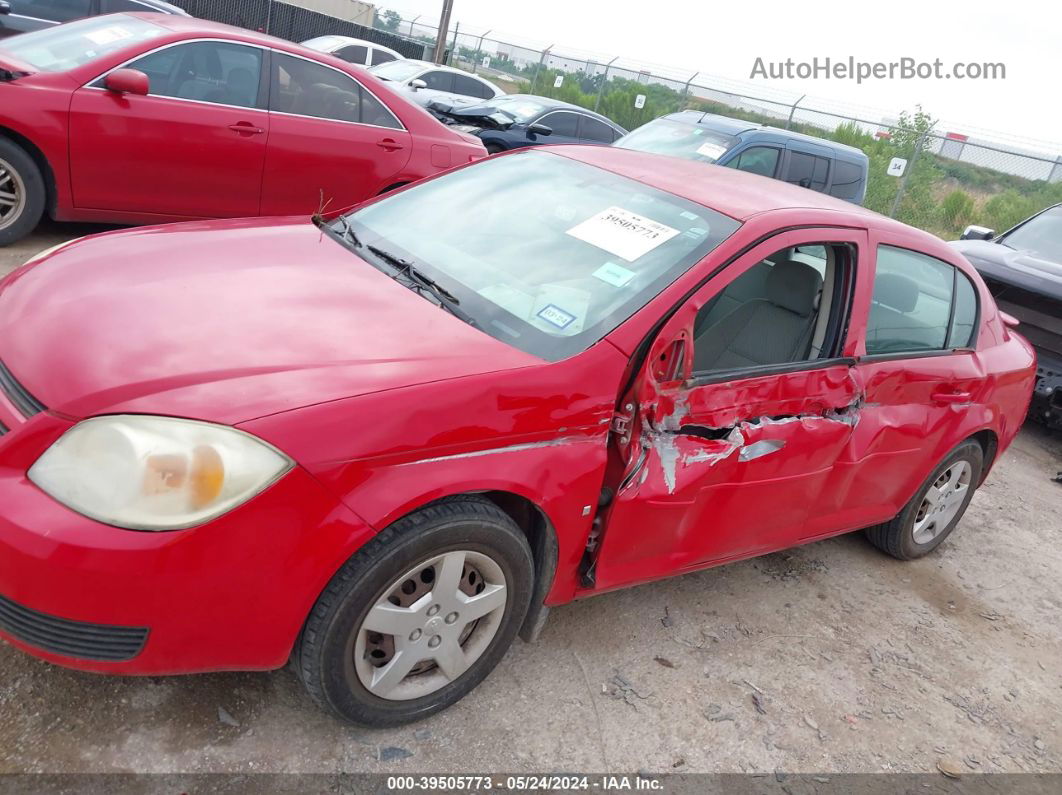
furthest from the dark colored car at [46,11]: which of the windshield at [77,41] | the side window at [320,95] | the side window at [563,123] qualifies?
the side window at [563,123]

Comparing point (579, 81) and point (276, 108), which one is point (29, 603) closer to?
point (276, 108)

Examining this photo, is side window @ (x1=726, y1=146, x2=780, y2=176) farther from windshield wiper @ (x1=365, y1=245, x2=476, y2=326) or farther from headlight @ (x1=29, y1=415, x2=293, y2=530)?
headlight @ (x1=29, y1=415, x2=293, y2=530)

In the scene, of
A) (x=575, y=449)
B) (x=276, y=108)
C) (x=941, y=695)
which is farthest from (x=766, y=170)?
(x=575, y=449)

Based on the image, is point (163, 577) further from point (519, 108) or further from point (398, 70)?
point (398, 70)

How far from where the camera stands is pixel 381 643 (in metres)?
2.35

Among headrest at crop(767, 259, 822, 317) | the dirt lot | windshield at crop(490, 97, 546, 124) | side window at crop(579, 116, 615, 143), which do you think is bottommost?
the dirt lot

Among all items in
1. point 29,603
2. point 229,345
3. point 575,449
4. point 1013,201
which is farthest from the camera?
point 1013,201

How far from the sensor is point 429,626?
7.82 feet

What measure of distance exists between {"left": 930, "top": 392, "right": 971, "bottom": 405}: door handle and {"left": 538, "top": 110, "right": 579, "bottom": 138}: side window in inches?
355

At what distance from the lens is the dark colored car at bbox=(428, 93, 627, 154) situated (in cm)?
1103

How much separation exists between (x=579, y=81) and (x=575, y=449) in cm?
2195

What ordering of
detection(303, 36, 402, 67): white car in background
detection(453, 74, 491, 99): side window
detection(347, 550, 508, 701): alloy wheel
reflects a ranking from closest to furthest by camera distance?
detection(347, 550, 508, 701): alloy wheel < detection(453, 74, 491, 99): side window < detection(303, 36, 402, 67): white car in background

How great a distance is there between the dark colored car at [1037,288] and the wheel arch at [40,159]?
682 centimetres

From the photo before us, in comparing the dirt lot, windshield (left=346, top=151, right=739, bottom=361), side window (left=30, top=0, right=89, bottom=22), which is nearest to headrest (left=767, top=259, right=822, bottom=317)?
windshield (left=346, top=151, right=739, bottom=361)
